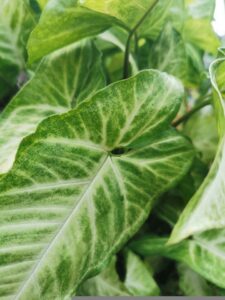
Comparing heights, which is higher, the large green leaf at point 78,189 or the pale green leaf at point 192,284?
the large green leaf at point 78,189

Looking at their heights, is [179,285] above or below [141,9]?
below

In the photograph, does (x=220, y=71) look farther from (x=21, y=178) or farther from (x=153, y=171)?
(x=21, y=178)

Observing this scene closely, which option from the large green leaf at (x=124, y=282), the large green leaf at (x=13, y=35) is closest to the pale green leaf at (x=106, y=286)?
the large green leaf at (x=124, y=282)

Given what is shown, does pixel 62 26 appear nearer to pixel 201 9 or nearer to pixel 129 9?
pixel 129 9

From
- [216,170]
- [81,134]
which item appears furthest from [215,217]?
[81,134]

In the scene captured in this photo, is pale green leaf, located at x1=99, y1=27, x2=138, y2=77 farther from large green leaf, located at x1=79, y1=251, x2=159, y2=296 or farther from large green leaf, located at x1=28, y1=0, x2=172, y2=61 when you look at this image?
large green leaf, located at x1=79, y1=251, x2=159, y2=296

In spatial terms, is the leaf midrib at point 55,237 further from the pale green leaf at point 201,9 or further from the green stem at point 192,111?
the pale green leaf at point 201,9

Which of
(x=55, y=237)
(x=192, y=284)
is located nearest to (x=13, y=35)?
(x=55, y=237)
